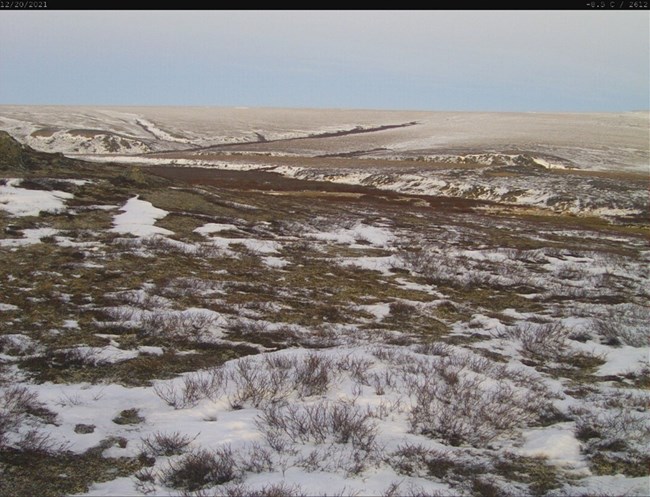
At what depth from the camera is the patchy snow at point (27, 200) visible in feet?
45.7

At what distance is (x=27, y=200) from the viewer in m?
14.6

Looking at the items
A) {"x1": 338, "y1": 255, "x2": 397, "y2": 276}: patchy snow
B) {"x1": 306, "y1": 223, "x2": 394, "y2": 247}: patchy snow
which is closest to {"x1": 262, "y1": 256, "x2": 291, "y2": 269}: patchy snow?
{"x1": 338, "y1": 255, "x2": 397, "y2": 276}: patchy snow

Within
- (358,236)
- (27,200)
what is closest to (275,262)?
(358,236)

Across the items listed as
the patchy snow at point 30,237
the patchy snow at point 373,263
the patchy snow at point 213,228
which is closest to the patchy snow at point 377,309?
the patchy snow at point 373,263

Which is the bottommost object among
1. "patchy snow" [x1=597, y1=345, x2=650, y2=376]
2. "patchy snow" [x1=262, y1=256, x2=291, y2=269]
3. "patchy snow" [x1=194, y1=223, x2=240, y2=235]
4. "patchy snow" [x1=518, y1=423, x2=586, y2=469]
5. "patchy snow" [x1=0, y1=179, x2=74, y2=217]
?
"patchy snow" [x1=597, y1=345, x2=650, y2=376]

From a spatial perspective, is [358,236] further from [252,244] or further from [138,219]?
[138,219]

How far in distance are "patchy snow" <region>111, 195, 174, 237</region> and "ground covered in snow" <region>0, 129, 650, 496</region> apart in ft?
0.47

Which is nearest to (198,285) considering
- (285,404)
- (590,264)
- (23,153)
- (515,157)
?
(285,404)

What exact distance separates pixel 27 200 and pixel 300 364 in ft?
42.2

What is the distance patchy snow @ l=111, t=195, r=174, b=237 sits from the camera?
1414cm

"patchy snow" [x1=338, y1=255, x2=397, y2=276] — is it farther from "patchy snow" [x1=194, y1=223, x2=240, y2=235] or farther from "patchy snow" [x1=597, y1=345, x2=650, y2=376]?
"patchy snow" [x1=597, y1=345, x2=650, y2=376]

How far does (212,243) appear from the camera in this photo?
14273 mm

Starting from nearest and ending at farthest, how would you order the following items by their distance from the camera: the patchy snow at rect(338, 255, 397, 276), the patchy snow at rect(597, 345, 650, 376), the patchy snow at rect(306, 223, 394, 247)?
the patchy snow at rect(597, 345, 650, 376)
the patchy snow at rect(338, 255, 397, 276)
the patchy snow at rect(306, 223, 394, 247)

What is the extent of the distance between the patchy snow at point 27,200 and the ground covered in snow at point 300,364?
0.29ft
